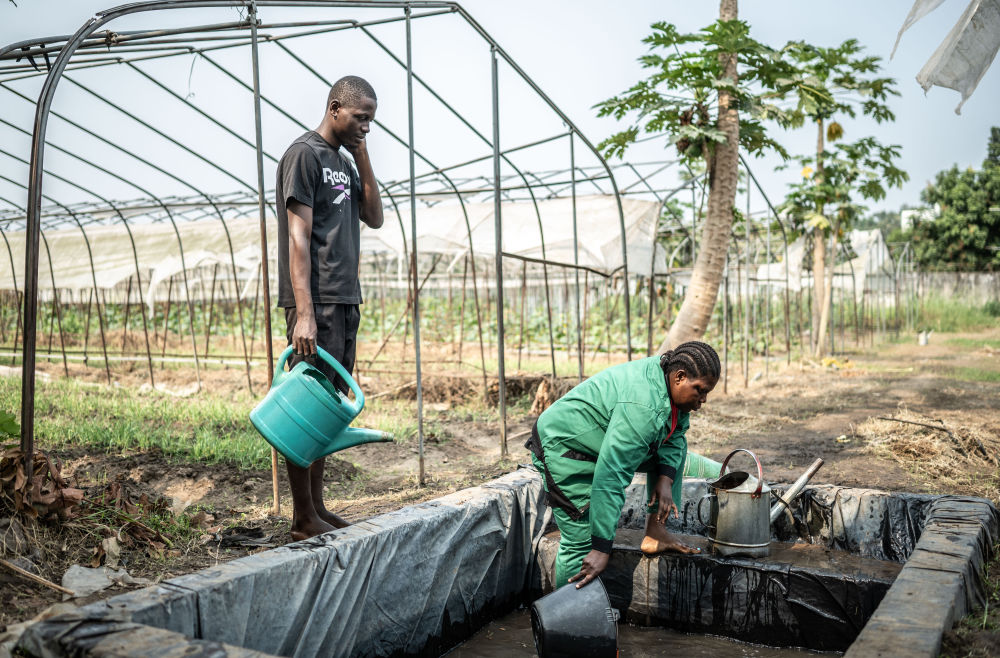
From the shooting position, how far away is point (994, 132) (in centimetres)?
2805

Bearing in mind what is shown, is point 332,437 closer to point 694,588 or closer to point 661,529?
point 661,529

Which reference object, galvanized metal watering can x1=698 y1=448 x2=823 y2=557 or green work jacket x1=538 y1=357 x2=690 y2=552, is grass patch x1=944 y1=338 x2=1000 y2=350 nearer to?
galvanized metal watering can x1=698 y1=448 x2=823 y2=557

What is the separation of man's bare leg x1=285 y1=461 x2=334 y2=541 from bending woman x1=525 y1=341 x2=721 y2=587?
0.88 m

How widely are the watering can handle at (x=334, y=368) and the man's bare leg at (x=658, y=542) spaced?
1343 mm

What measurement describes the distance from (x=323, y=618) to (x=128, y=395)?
20.5 feet

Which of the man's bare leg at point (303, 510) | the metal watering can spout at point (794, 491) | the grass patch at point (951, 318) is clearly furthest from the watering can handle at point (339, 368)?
the grass patch at point (951, 318)

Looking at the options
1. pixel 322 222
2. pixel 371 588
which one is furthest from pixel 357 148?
pixel 371 588

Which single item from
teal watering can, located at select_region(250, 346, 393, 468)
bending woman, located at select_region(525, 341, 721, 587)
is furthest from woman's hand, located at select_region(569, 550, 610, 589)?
teal watering can, located at select_region(250, 346, 393, 468)

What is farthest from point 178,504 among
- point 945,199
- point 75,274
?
point 945,199

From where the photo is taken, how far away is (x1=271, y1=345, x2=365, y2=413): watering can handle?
8.74ft

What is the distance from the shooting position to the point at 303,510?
2.92 m

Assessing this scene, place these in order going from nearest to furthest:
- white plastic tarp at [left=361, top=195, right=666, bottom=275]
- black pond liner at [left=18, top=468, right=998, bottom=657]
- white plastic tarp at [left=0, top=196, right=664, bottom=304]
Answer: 1. black pond liner at [left=18, top=468, right=998, bottom=657]
2. white plastic tarp at [left=361, top=195, right=666, bottom=275]
3. white plastic tarp at [left=0, top=196, right=664, bottom=304]

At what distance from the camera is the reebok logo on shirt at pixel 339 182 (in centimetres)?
294

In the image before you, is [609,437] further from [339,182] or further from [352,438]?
[339,182]
